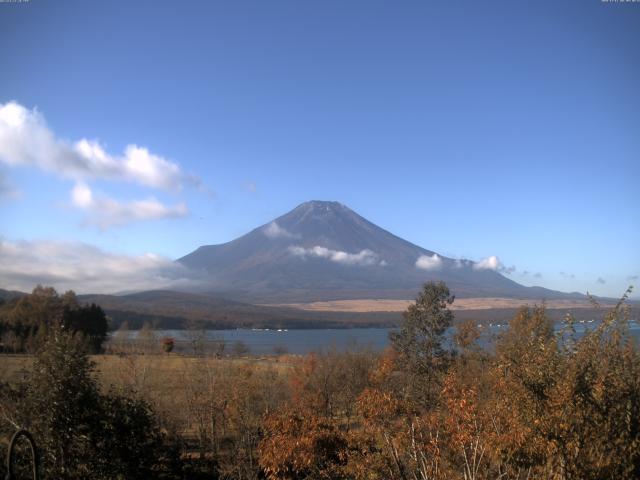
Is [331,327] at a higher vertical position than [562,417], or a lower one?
lower

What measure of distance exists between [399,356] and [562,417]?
25424 mm

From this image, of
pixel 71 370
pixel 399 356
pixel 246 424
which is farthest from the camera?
pixel 399 356

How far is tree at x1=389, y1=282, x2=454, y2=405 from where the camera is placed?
1208 inches

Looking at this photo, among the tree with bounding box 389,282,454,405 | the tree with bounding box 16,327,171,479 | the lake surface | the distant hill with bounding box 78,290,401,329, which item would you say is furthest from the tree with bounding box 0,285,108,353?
the distant hill with bounding box 78,290,401,329

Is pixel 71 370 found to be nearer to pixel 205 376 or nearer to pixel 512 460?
pixel 512 460

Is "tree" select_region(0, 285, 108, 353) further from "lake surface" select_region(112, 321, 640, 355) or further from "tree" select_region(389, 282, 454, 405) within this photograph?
"tree" select_region(389, 282, 454, 405)

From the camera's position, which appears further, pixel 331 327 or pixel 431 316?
pixel 331 327

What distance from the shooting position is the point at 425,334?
3284 cm

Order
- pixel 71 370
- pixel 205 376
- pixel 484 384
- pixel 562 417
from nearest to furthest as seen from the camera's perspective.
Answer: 1. pixel 562 417
2. pixel 71 370
3. pixel 484 384
4. pixel 205 376

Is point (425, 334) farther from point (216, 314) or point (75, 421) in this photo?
point (216, 314)

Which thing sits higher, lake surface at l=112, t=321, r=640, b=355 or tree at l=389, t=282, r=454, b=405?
tree at l=389, t=282, r=454, b=405

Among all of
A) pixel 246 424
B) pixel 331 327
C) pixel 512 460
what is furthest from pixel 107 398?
pixel 331 327

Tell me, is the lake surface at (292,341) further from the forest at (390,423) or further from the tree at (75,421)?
the tree at (75,421)

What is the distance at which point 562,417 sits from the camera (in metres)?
6.96
